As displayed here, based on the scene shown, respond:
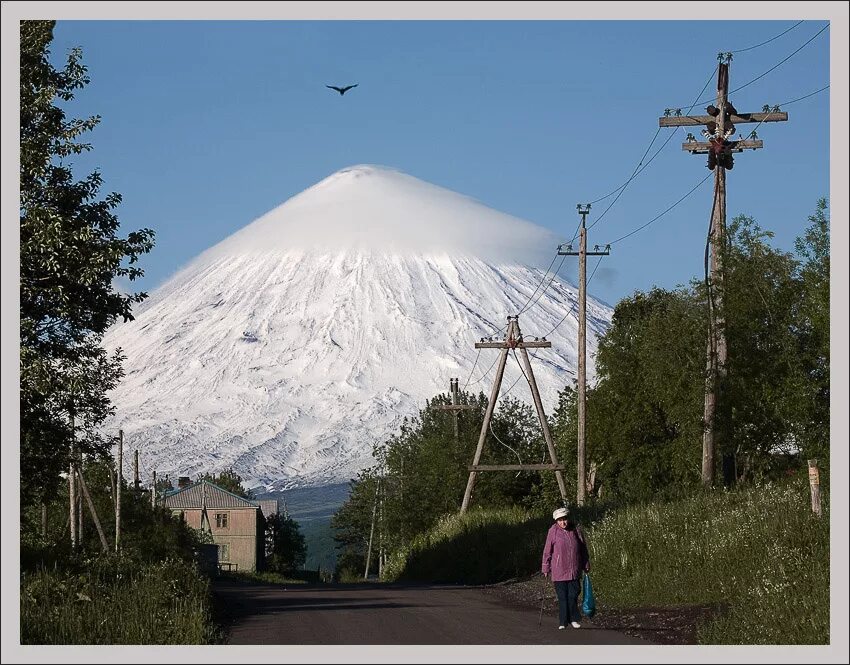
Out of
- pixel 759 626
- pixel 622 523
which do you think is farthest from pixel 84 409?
pixel 759 626

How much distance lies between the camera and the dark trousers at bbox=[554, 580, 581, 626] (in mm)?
19734

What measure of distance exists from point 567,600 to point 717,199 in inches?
525

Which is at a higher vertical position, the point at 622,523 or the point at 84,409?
the point at 84,409

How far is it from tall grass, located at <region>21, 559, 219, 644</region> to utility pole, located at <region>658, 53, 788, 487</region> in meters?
12.9

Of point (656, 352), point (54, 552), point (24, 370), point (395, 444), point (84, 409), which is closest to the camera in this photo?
point (24, 370)

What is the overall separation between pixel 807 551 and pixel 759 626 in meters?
4.36

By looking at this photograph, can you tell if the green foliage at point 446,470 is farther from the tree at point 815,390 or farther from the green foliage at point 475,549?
the tree at point 815,390

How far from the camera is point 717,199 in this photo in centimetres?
3073

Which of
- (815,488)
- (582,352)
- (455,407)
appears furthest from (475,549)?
(455,407)

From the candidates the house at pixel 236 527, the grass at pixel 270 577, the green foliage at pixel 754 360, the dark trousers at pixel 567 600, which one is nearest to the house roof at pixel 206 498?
the house at pixel 236 527

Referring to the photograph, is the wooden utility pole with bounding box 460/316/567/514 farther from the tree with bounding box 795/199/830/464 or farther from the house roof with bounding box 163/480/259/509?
the house roof with bounding box 163/480/259/509

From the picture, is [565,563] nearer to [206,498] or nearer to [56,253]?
[56,253]

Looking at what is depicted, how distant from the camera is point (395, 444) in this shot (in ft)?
226

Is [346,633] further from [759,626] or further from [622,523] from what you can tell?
[622,523]
